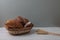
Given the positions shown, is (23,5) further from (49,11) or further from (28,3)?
(49,11)

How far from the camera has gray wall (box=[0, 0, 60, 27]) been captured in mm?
1238

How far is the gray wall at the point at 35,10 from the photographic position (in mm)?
1238

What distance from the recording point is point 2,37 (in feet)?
3.24

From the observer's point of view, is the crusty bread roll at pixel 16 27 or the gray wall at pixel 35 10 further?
the gray wall at pixel 35 10

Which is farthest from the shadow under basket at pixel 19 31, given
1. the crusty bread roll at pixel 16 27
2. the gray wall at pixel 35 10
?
the gray wall at pixel 35 10

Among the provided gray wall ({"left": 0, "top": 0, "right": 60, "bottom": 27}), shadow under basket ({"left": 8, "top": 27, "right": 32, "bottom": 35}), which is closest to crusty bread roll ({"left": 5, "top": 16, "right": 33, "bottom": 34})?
shadow under basket ({"left": 8, "top": 27, "right": 32, "bottom": 35})

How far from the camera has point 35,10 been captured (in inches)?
49.4

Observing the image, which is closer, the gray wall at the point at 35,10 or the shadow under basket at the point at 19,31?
A: the shadow under basket at the point at 19,31

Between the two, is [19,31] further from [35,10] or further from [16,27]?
[35,10]

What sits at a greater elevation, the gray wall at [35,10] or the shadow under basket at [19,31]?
the gray wall at [35,10]

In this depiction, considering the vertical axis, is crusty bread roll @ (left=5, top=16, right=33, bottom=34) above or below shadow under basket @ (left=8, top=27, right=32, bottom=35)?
above

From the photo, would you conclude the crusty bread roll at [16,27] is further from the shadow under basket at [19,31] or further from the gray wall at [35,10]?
the gray wall at [35,10]

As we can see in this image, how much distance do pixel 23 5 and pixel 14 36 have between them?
38 cm

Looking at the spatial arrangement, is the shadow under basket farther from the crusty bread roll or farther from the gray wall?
the gray wall
